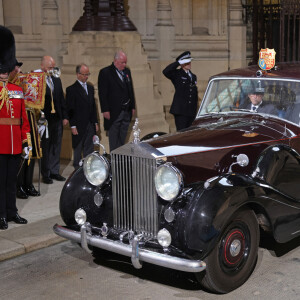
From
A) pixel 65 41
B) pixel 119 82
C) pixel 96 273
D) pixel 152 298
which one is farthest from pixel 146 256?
pixel 65 41

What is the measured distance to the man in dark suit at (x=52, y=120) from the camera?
8336 millimetres

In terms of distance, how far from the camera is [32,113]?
25.3 ft

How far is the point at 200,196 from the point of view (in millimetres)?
4812

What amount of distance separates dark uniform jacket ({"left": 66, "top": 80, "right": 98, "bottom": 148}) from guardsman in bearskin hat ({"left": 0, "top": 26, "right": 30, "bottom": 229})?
7.24ft

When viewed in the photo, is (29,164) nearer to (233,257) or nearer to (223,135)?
(223,135)

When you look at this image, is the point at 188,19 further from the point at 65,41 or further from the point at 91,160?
the point at 91,160

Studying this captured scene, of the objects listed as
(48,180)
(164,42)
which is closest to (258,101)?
(48,180)

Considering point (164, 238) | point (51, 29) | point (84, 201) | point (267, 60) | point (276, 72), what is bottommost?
point (164, 238)

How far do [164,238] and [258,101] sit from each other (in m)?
2.30

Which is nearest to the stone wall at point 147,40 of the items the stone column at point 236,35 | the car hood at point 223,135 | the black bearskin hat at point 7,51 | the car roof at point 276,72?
the stone column at point 236,35

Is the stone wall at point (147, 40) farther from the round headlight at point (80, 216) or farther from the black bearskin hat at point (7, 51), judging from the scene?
the round headlight at point (80, 216)

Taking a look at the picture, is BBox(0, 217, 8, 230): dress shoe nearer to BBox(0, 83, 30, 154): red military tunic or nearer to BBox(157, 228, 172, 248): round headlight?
BBox(0, 83, 30, 154): red military tunic

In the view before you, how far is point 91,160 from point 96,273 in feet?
3.43

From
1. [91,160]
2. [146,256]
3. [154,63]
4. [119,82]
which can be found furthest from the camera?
[154,63]
